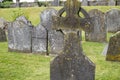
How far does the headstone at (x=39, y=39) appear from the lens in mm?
11305

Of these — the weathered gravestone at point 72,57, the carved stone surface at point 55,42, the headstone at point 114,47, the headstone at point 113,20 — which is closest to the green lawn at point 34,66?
the headstone at point 114,47

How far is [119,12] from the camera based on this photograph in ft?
57.6

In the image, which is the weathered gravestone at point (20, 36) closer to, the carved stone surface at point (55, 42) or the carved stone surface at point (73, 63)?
the carved stone surface at point (55, 42)

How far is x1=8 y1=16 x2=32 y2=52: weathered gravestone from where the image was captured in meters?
11.7

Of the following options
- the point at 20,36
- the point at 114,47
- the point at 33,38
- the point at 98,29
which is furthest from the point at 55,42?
the point at 98,29

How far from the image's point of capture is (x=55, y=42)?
36.8ft

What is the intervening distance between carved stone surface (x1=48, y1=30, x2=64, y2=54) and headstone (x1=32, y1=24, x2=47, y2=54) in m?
0.22

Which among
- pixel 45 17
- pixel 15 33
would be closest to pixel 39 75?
pixel 15 33

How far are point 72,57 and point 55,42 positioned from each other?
416 cm

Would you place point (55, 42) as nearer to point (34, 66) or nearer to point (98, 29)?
point (34, 66)

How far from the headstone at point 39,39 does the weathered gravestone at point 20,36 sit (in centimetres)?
25

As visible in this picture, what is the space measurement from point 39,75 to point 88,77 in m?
2.06

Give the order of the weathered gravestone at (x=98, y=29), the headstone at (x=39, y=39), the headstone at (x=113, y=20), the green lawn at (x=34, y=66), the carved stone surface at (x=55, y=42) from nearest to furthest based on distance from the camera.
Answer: the green lawn at (x=34, y=66)
the carved stone surface at (x=55, y=42)
the headstone at (x=39, y=39)
the weathered gravestone at (x=98, y=29)
the headstone at (x=113, y=20)

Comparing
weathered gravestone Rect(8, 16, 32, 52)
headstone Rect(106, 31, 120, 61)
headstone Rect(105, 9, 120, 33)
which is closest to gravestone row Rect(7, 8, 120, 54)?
weathered gravestone Rect(8, 16, 32, 52)
